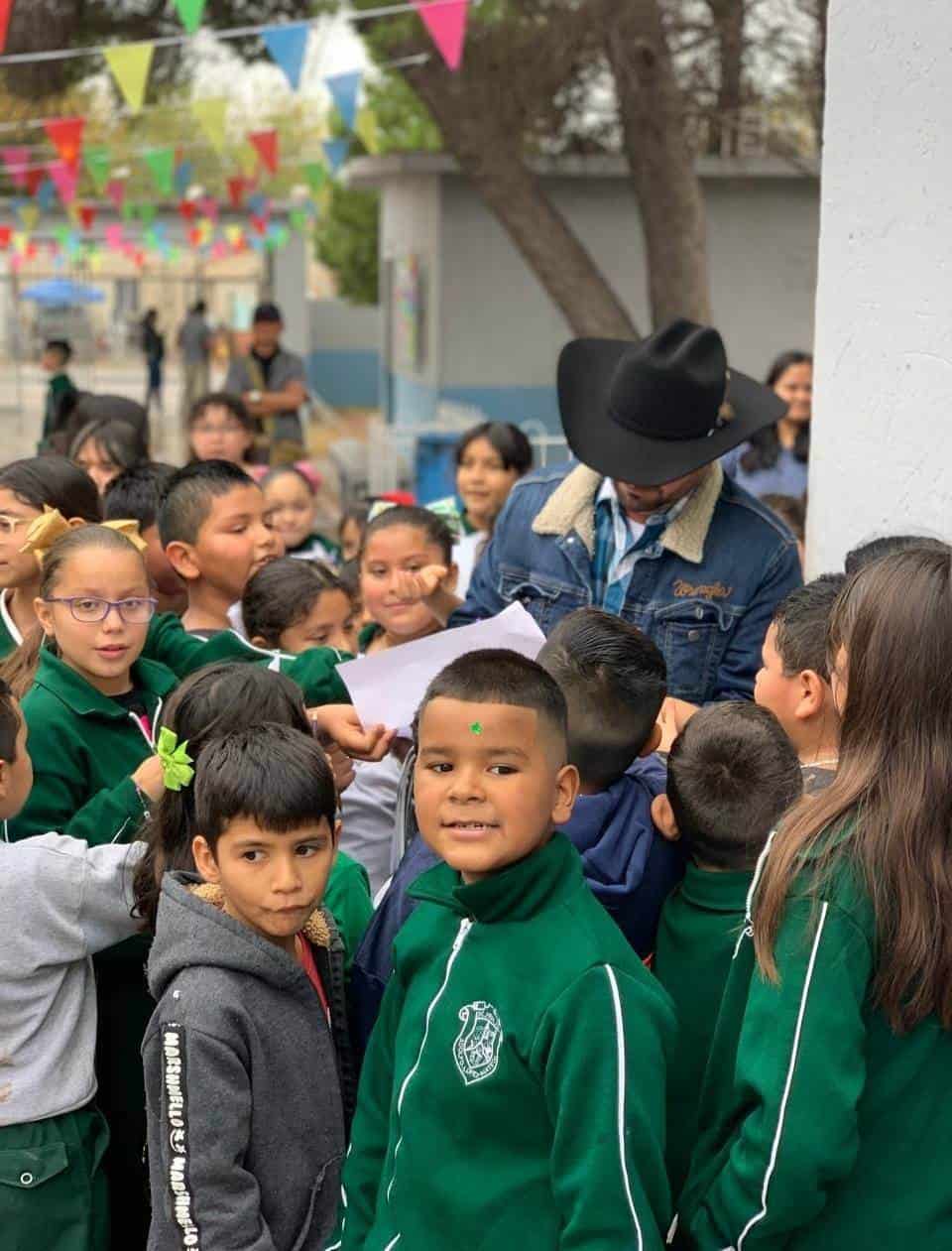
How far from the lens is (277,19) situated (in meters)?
12.8

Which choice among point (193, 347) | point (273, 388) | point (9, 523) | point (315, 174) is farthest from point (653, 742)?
point (193, 347)

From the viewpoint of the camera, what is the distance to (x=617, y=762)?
2.92 metres

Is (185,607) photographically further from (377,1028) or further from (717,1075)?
(717,1075)

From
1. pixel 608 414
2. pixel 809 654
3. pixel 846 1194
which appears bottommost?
pixel 846 1194

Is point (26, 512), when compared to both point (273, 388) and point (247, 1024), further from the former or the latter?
point (273, 388)

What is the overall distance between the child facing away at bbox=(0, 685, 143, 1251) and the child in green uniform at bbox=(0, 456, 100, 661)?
1.11m

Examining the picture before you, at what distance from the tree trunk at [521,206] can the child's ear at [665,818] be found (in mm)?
9414

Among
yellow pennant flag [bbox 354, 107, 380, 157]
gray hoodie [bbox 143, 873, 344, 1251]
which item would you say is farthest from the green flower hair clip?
yellow pennant flag [bbox 354, 107, 380, 157]

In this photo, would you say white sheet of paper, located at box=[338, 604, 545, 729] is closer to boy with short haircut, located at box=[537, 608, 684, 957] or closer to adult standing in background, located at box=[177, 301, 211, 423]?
boy with short haircut, located at box=[537, 608, 684, 957]

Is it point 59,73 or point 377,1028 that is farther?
point 59,73

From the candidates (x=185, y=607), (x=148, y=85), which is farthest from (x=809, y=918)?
(x=148, y=85)

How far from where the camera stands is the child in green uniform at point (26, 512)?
411cm

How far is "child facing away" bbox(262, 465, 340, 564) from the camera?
21.4 ft

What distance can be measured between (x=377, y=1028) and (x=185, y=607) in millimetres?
2561
